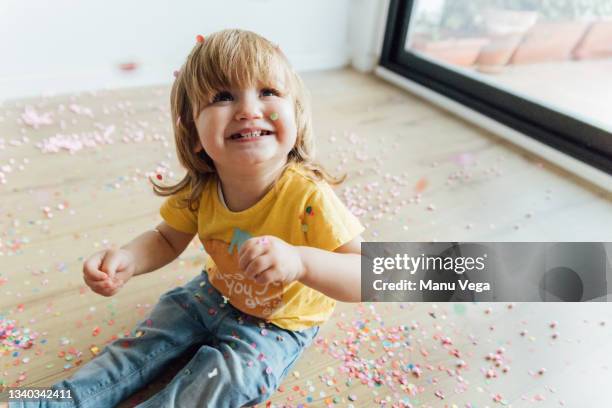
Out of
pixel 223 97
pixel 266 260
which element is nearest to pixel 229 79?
pixel 223 97

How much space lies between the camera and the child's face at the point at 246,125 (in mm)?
703

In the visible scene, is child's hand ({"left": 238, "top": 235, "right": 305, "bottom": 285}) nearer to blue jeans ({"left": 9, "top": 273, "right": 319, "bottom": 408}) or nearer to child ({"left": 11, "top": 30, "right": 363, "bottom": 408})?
child ({"left": 11, "top": 30, "right": 363, "bottom": 408})

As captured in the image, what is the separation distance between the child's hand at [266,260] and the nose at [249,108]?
0.17m

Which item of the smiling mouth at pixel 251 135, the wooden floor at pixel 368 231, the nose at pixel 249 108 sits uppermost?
the nose at pixel 249 108

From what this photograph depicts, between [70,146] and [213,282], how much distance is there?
35.8 inches

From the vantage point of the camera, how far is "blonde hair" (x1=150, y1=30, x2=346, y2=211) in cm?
71

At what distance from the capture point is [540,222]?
137cm

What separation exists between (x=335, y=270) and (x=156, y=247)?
0.36 m

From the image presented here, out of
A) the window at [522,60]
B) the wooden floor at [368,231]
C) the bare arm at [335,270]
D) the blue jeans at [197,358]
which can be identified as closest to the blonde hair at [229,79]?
the bare arm at [335,270]

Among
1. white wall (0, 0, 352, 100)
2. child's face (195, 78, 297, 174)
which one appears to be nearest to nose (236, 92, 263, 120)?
child's face (195, 78, 297, 174)

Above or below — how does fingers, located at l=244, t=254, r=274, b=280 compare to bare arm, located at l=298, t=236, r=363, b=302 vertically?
above

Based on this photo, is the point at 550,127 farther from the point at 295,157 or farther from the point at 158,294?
the point at 158,294

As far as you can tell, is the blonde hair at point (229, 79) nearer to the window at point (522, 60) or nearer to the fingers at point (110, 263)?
the fingers at point (110, 263)

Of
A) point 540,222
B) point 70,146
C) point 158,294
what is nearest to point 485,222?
point 540,222
